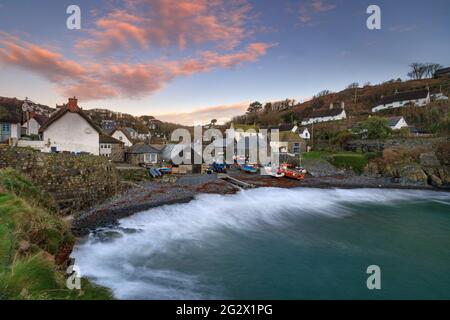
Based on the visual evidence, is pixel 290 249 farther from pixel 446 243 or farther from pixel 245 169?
pixel 245 169

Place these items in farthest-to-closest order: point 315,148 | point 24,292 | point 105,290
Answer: point 315,148 → point 105,290 → point 24,292

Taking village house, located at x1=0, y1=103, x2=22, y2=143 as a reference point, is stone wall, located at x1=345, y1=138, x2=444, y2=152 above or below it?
below

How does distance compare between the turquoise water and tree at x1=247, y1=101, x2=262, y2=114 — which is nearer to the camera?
the turquoise water

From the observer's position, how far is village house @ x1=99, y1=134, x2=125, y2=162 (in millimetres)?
38562

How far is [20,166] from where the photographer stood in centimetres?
1470

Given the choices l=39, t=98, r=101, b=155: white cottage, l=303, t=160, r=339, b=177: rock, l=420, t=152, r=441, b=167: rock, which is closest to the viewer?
l=39, t=98, r=101, b=155: white cottage

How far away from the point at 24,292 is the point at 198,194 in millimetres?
18194

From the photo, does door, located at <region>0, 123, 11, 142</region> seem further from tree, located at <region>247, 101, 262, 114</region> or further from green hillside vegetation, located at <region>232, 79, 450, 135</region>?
tree, located at <region>247, 101, 262, 114</region>

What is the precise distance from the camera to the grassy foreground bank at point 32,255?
18.4 feet

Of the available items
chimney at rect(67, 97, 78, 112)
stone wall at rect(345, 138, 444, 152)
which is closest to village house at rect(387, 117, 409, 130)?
stone wall at rect(345, 138, 444, 152)

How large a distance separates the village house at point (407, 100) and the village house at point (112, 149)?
83.9 metres

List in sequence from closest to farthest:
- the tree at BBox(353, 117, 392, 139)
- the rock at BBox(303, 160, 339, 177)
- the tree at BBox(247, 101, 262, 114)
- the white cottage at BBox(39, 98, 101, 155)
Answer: the white cottage at BBox(39, 98, 101, 155) → the rock at BBox(303, 160, 339, 177) → the tree at BBox(353, 117, 392, 139) → the tree at BBox(247, 101, 262, 114)
